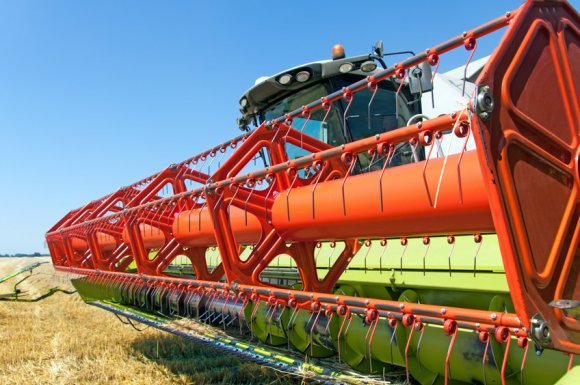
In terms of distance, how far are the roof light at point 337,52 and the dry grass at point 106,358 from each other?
8.37 ft

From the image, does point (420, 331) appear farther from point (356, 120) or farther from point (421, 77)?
point (356, 120)

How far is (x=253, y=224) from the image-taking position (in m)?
2.75

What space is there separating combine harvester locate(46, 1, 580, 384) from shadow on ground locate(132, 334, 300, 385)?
365 mm

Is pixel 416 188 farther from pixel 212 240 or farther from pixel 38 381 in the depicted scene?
pixel 38 381

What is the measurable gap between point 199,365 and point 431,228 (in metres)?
2.61

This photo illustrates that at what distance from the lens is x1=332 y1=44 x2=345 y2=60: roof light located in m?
4.26

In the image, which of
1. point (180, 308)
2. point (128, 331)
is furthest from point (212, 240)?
point (128, 331)

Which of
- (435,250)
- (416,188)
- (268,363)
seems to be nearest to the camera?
(416,188)

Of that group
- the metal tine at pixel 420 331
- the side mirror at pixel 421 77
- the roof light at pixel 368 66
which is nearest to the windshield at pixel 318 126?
the roof light at pixel 368 66

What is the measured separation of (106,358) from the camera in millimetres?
4148

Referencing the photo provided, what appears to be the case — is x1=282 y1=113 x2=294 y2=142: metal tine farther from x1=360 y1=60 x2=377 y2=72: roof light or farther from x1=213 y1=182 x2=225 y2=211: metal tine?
x1=360 y1=60 x2=377 y2=72: roof light

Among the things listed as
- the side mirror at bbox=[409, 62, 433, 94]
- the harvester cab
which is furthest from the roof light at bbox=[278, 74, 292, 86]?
the side mirror at bbox=[409, 62, 433, 94]

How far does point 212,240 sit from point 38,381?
167 cm

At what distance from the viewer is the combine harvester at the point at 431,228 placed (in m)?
1.31
